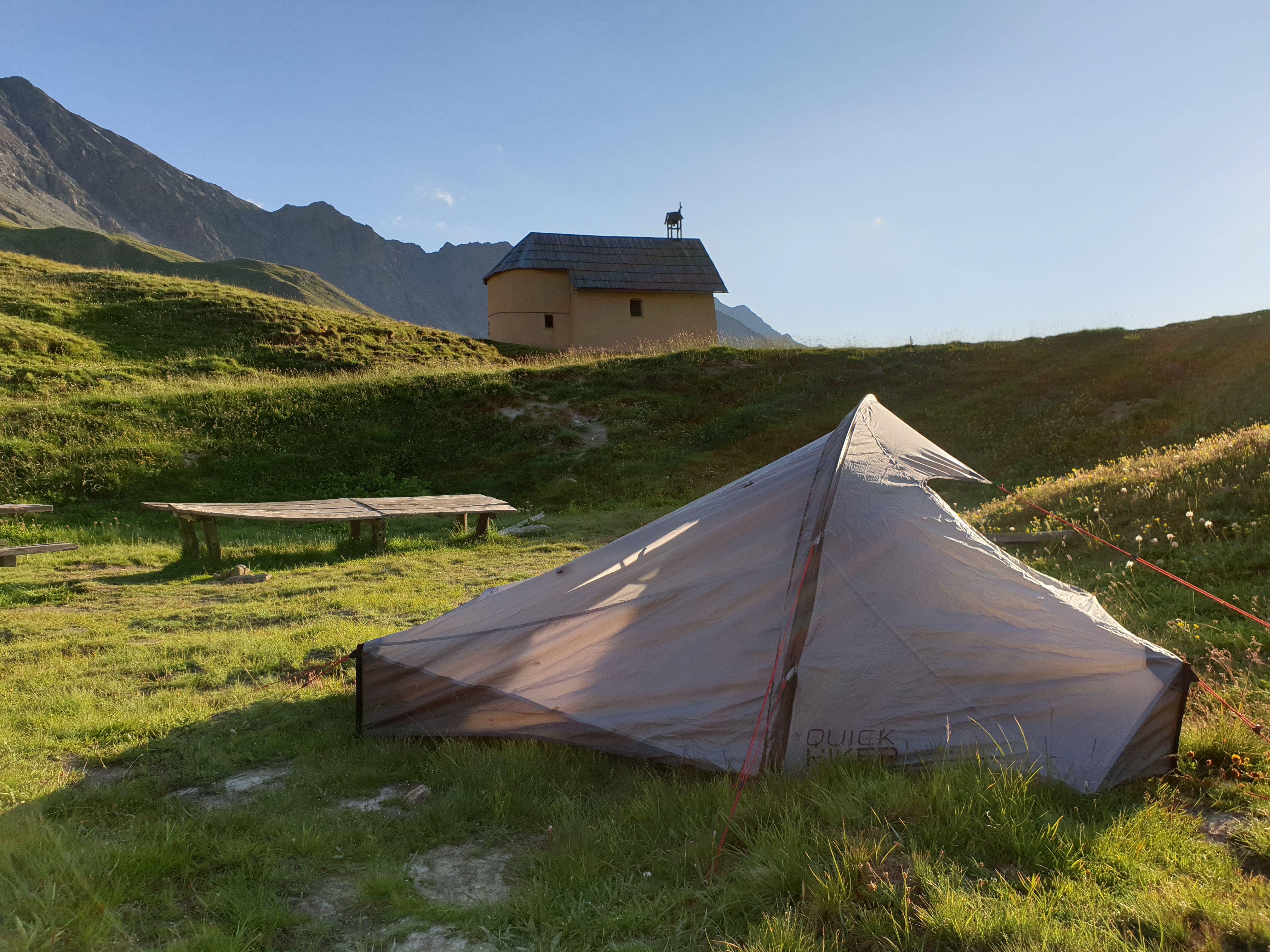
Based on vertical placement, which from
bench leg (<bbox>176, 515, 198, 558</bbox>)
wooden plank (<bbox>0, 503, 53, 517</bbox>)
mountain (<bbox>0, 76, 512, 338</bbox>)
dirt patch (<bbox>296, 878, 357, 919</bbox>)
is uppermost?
mountain (<bbox>0, 76, 512, 338</bbox>)

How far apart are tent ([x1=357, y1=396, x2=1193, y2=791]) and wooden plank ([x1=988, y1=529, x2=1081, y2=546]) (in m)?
3.70

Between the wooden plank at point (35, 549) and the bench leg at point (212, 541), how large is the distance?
5.38ft

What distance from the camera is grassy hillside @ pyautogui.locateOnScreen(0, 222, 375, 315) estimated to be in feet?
316

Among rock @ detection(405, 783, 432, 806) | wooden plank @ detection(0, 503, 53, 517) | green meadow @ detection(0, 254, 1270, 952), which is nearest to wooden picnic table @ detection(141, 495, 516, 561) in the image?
green meadow @ detection(0, 254, 1270, 952)

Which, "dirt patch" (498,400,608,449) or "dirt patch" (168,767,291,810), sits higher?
"dirt patch" (498,400,608,449)

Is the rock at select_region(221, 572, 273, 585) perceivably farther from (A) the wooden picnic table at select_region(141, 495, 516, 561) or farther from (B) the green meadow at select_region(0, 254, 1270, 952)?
(A) the wooden picnic table at select_region(141, 495, 516, 561)

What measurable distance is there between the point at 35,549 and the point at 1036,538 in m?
11.6

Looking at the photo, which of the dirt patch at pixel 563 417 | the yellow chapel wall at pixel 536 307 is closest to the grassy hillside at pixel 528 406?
the dirt patch at pixel 563 417

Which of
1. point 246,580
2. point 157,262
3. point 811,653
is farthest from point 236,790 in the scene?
point 157,262

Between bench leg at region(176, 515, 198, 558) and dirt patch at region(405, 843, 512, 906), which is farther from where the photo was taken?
bench leg at region(176, 515, 198, 558)

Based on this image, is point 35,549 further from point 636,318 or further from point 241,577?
point 636,318

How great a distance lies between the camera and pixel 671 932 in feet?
8.17

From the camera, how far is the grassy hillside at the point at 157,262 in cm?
9638

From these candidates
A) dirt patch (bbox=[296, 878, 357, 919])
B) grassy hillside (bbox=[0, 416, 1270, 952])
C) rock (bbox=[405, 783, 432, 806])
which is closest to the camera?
grassy hillside (bbox=[0, 416, 1270, 952])
